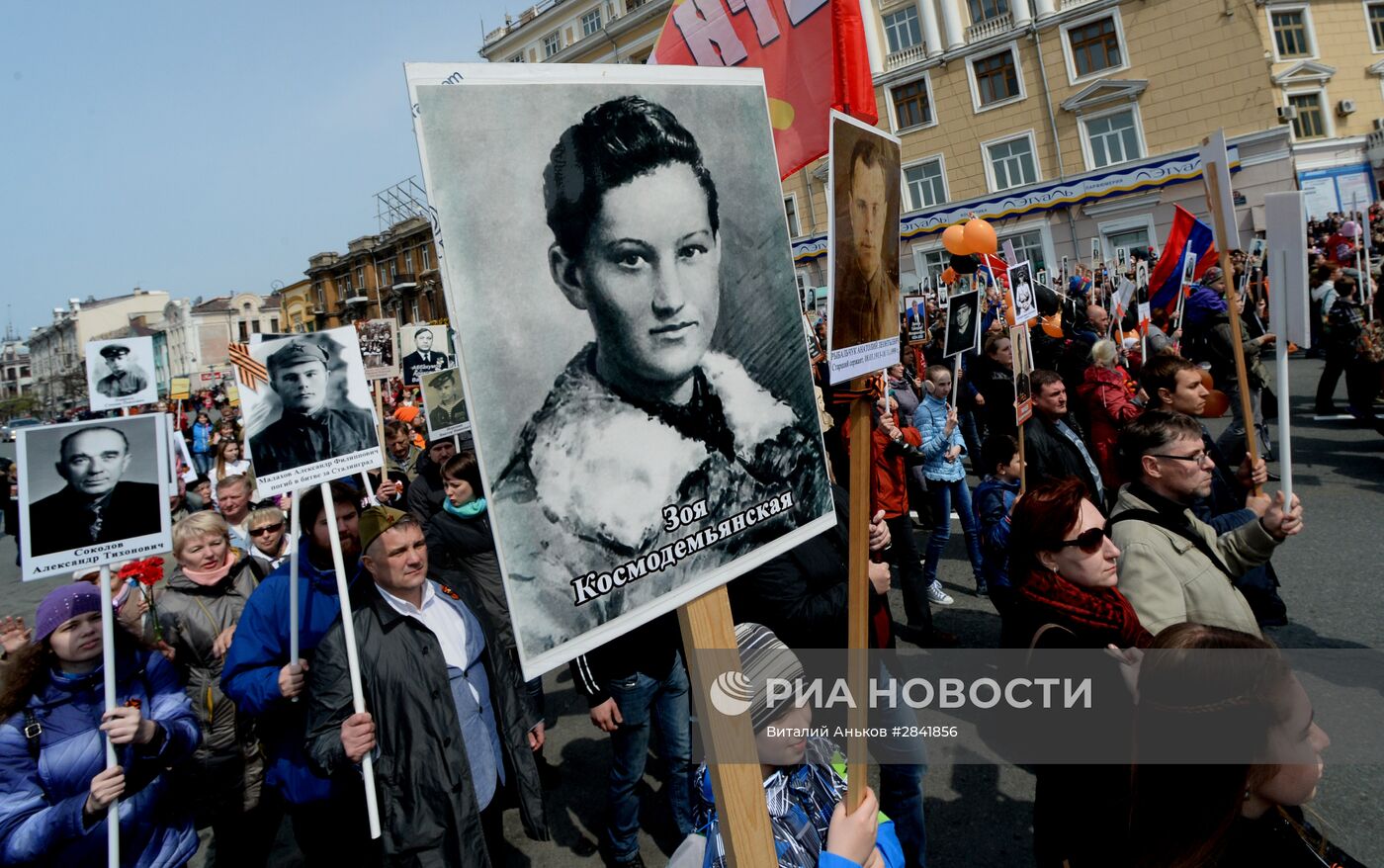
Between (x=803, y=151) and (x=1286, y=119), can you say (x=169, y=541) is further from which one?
(x=1286, y=119)

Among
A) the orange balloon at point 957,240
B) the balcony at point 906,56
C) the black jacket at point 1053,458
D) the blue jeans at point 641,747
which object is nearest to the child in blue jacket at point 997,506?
the black jacket at point 1053,458

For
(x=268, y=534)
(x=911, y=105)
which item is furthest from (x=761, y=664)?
(x=911, y=105)

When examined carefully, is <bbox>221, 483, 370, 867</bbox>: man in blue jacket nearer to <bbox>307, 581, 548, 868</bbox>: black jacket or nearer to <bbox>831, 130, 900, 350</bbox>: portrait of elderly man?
<bbox>307, 581, 548, 868</bbox>: black jacket

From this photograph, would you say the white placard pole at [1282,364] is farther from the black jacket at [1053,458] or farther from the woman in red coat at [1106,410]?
the woman in red coat at [1106,410]

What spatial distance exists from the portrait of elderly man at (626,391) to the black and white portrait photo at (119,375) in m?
4.69

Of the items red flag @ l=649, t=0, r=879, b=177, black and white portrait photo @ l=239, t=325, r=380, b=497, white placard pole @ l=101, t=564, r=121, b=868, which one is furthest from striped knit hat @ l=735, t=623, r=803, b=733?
white placard pole @ l=101, t=564, r=121, b=868

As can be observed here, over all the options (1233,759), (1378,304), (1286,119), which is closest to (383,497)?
(1233,759)

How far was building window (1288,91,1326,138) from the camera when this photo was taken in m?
25.1

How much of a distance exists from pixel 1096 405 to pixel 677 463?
201 inches

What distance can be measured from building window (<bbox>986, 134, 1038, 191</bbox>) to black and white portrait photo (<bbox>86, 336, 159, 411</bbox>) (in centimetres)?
2969

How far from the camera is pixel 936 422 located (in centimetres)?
621

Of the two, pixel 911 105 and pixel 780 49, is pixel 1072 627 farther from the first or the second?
pixel 911 105

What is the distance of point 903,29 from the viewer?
30688 millimetres

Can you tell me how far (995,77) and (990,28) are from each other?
70.1 inches
